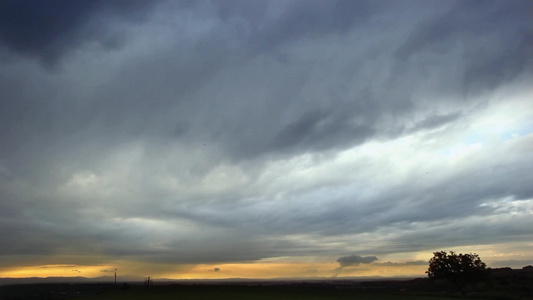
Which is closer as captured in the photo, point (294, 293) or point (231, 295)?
point (231, 295)

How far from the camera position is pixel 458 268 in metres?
80.8

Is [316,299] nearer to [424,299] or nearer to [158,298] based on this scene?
[424,299]

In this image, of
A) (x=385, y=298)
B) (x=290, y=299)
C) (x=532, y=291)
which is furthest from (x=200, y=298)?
(x=532, y=291)

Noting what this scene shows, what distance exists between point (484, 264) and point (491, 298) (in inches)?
354

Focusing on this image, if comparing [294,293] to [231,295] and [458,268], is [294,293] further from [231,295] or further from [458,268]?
[458,268]

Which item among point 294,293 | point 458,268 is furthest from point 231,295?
point 458,268

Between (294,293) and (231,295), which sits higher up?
(231,295)

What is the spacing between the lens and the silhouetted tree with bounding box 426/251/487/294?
3147 inches

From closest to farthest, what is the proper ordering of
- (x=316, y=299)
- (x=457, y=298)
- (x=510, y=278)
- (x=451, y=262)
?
(x=316, y=299), (x=457, y=298), (x=451, y=262), (x=510, y=278)

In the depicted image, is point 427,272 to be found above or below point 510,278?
above

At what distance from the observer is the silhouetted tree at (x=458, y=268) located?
262 feet

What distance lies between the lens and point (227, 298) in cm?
6600

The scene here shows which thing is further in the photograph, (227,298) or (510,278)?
(510,278)

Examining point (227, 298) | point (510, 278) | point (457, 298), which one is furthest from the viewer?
point (510, 278)
